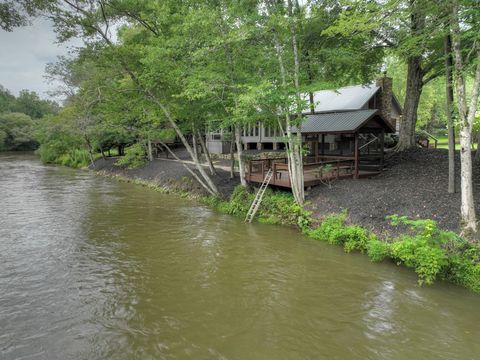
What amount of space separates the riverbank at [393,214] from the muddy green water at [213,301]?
0.47 m

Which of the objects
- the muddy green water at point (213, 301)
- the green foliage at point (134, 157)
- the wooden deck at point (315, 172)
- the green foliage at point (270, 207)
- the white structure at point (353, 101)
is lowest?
the muddy green water at point (213, 301)

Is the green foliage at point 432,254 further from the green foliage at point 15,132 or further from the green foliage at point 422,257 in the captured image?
the green foliage at point 15,132

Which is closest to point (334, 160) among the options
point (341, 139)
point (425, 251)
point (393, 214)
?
point (341, 139)

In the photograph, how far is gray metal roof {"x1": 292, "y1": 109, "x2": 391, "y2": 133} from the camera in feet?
44.0

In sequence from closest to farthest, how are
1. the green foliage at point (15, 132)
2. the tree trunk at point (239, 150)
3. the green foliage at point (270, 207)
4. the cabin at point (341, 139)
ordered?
1. the green foliage at point (270, 207)
2. the cabin at point (341, 139)
3. the tree trunk at point (239, 150)
4. the green foliage at point (15, 132)

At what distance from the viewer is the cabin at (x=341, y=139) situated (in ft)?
43.7

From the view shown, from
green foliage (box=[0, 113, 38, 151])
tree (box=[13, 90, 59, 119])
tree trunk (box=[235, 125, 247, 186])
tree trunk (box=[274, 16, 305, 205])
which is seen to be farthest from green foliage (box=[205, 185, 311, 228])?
tree (box=[13, 90, 59, 119])

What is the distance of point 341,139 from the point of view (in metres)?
17.6

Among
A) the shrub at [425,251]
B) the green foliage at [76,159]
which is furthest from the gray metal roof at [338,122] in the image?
the green foliage at [76,159]

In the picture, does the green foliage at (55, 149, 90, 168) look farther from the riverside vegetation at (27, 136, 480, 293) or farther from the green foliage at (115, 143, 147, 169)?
the riverside vegetation at (27, 136, 480, 293)

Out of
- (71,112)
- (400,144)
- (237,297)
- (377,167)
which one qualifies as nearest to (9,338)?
(237,297)

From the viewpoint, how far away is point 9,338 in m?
5.43

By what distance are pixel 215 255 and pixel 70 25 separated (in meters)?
11.7

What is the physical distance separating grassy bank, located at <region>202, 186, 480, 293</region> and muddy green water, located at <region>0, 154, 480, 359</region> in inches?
12.4
